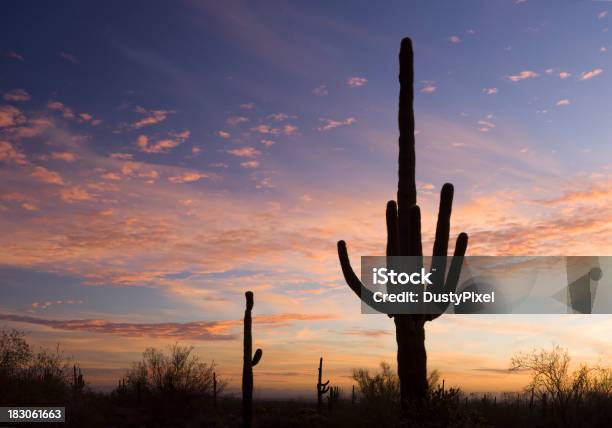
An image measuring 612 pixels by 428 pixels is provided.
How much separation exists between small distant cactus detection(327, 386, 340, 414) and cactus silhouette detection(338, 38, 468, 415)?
18.8 metres

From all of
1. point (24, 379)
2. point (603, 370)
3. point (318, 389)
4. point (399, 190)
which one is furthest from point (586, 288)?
point (24, 379)

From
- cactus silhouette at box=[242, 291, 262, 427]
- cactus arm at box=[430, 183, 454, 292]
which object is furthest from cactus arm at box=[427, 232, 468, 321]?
cactus silhouette at box=[242, 291, 262, 427]

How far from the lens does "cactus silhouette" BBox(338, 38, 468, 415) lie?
49.0 feet

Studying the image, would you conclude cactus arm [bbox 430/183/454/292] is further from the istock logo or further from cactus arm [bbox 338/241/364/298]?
cactus arm [bbox 338/241/364/298]

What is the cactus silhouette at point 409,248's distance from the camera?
14945 mm

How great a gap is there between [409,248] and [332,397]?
22354 millimetres

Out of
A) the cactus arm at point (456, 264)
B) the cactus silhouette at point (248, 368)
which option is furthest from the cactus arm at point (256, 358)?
the cactus arm at point (456, 264)

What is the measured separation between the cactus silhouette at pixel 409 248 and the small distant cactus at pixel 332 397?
739 inches

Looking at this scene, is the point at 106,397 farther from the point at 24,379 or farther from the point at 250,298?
the point at 250,298

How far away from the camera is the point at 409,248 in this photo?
1541cm

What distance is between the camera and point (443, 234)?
48.5 ft

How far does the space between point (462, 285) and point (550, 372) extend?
61.7 feet

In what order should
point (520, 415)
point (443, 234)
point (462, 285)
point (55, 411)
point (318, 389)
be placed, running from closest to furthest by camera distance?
point (443, 234)
point (462, 285)
point (55, 411)
point (520, 415)
point (318, 389)

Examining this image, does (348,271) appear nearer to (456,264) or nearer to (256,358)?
(456,264)
